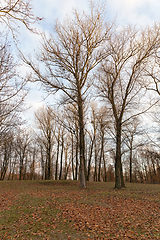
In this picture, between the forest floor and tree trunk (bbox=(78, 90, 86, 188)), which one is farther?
tree trunk (bbox=(78, 90, 86, 188))

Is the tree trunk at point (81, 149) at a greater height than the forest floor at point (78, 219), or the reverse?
the tree trunk at point (81, 149)

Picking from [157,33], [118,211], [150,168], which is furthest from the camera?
[150,168]

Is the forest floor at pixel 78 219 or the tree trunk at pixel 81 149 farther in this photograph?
the tree trunk at pixel 81 149

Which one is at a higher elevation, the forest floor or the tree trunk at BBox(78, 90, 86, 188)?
the tree trunk at BBox(78, 90, 86, 188)

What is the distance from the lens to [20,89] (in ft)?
27.6

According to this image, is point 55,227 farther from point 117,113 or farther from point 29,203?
point 117,113

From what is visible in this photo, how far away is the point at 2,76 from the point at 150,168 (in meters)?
44.3

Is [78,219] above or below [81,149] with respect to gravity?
below

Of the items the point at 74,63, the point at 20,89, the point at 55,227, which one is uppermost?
the point at 74,63

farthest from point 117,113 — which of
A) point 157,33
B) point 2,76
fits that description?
point 2,76

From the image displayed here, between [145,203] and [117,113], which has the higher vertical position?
[117,113]

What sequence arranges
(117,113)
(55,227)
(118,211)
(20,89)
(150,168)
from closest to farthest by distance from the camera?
1. (55,227)
2. (118,211)
3. (20,89)
4. (117,113)
5. (150,168)

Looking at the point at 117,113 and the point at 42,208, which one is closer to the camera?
the point at 42,208

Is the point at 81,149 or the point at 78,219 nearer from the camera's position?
the point at 78,219
